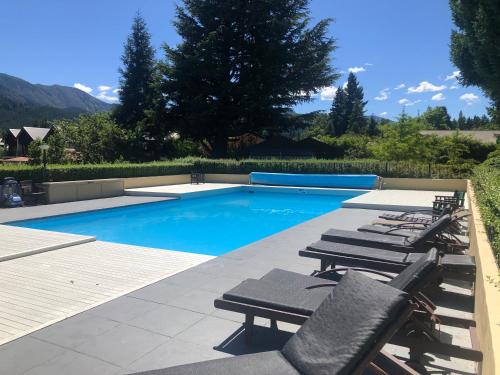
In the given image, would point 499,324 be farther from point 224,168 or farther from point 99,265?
point 224,168

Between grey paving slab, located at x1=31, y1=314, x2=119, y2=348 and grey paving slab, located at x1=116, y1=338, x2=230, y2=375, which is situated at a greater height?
grey paving slab, located at x1=116, y1=338, x2=230, y2=375

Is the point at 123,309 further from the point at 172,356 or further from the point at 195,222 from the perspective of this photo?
the point at 195,222

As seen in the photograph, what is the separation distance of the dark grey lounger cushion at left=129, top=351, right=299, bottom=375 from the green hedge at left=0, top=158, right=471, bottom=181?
13.7 m

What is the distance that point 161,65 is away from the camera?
30.4 m

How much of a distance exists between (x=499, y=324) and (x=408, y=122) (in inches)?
881

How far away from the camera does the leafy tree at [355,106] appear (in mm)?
62812

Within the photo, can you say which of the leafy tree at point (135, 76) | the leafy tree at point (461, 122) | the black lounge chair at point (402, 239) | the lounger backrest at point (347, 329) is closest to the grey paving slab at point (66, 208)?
the black lounge chair at point (402, 239)

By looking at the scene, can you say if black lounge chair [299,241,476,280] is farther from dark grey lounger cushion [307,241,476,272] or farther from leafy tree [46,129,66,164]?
leafy tree [46,129,66,164]

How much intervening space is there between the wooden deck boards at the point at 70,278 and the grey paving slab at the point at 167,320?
0.70m

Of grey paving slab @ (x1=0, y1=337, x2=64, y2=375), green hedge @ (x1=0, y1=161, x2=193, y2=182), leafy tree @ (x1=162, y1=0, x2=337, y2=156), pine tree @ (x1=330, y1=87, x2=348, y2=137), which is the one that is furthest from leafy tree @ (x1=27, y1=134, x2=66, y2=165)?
pine tree @ (x1=330, y1=87, x2=348, y2=137)

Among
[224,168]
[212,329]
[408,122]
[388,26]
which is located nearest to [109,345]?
[212,329]

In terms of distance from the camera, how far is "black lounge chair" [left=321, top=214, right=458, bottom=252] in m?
4.77

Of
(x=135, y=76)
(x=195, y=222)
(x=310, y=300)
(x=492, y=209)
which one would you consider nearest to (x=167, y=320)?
(x=310, y=300)

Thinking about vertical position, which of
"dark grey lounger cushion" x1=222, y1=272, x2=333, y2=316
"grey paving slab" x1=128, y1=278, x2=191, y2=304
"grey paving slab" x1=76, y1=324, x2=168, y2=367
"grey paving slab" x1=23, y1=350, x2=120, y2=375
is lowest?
"grey paving slab" x1=23, y1=350, x2=120, y2=375
